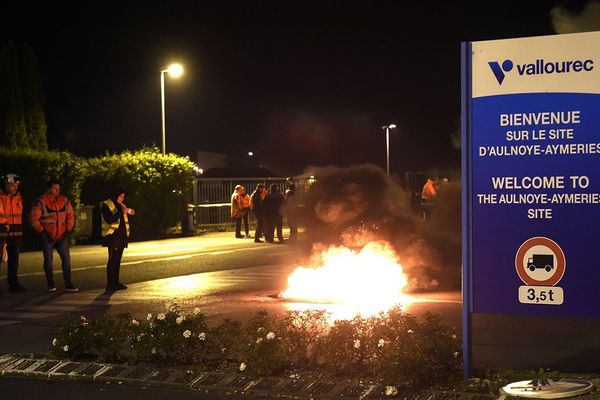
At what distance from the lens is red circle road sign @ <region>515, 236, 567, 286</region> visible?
251 inches

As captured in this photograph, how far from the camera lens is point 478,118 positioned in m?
6.53

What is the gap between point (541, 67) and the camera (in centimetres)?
630

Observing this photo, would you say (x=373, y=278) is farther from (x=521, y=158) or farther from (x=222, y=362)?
(x=521, y=158)

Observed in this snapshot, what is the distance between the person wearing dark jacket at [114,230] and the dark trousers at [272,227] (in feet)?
36.5

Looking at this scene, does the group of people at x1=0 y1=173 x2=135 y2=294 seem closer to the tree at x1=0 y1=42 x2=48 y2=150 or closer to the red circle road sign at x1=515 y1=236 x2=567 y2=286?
the red circle road sign at x1=515 y1=236 x2=567 y2=286

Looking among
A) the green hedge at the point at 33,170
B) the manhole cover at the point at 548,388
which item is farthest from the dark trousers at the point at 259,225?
the manhole cover at the point at 548,388

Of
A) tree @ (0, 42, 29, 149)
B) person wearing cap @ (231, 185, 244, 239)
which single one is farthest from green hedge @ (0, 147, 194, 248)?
person wearing cap @ (231, 185, 244, 239)

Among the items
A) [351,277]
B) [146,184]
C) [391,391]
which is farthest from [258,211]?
[391,391]

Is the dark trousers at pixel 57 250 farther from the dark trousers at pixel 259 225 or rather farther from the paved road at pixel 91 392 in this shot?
the dark trousers at pixel 259 225

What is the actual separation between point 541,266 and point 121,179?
68.6ft

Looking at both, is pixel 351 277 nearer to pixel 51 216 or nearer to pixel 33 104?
pixel 51 216

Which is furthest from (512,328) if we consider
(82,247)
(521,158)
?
(82,247)

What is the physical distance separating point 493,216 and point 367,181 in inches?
281

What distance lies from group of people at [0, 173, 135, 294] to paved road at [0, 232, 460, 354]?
534 mm
